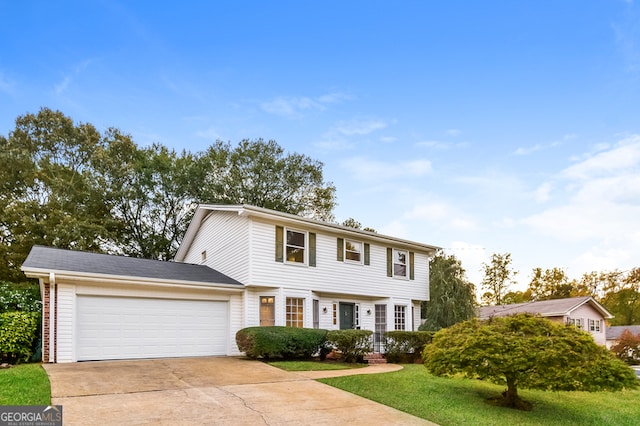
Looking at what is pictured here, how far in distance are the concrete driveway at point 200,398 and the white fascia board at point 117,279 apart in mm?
2319

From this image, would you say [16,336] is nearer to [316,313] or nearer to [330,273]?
[316,313]

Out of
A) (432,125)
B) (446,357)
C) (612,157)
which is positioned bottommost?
(446,357)

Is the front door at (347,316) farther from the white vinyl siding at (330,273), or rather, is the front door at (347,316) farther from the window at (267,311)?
the window at (267,311)

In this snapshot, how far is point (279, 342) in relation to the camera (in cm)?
1408

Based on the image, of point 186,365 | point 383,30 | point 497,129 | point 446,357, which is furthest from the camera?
point 497,129

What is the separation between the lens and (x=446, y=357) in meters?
9.95

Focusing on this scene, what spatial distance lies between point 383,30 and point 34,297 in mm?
14311

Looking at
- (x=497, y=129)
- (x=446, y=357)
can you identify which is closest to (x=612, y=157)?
(x=497, y=129)

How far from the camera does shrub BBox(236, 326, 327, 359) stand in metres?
14.0

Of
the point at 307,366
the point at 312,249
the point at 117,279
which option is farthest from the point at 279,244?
the point at 117,279

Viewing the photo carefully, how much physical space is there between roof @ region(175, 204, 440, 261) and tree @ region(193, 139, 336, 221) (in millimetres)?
8944

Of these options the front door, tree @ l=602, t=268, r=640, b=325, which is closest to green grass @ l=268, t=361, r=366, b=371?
the front door

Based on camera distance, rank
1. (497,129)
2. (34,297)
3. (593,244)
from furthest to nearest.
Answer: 1. (593,244)
2. (497,129)
3. (34,297)

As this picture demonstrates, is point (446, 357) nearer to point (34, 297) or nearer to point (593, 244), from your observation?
point (34, 297)
